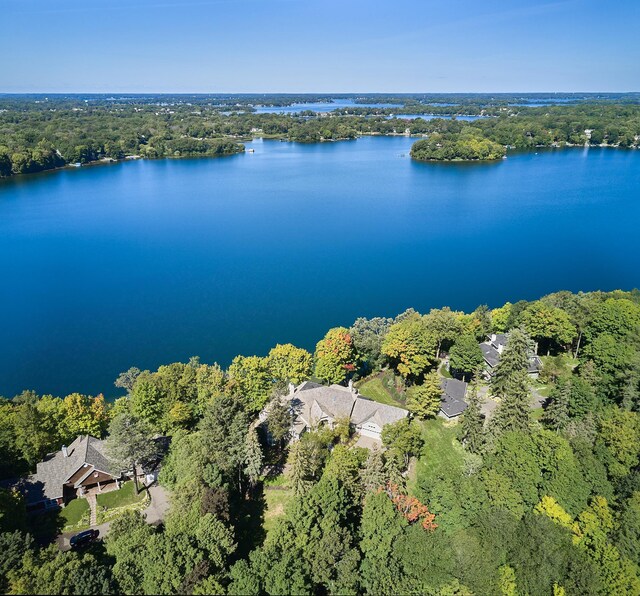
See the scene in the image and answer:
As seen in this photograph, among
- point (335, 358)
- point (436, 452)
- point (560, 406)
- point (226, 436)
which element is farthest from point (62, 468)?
point (560, 406)

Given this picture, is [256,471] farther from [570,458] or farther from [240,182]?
[240,182]

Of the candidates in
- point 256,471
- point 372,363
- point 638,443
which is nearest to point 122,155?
point 372,363

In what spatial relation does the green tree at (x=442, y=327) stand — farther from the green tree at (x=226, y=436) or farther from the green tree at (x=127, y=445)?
the green tree at (x=127, y=445)

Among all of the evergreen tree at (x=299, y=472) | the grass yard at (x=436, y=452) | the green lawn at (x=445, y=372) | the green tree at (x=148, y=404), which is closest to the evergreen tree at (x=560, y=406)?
the grass yard at (x=436, y=452)

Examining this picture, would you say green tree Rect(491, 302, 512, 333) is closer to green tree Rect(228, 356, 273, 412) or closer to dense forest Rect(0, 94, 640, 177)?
green tree Rect(228, 356, 273, 412)

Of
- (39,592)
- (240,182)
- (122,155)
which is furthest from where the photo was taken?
(122,155)
